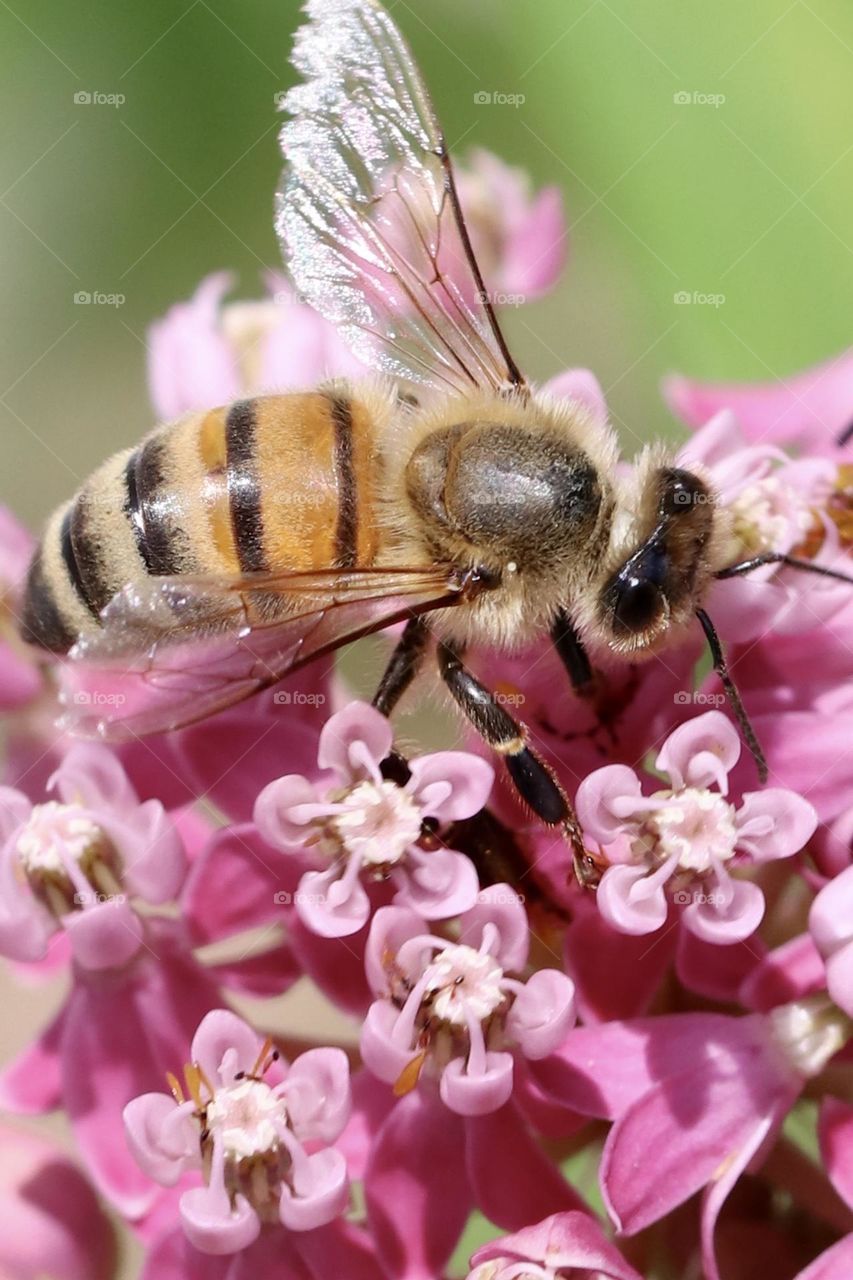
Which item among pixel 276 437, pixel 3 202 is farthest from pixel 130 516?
pixel 3 202

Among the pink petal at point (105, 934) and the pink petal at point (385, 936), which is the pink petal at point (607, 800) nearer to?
the pink petal at point (385, 936)

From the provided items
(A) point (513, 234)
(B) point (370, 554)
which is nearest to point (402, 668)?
(B) point (370, 554)

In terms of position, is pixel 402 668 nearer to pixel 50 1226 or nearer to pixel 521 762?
pixel 521 762

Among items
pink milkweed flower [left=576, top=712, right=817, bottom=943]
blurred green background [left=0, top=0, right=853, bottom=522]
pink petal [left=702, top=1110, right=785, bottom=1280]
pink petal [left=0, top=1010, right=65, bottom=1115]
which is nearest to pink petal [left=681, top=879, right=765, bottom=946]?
pink milkweed flower [left=576, top=712, right=817, bottom=943]

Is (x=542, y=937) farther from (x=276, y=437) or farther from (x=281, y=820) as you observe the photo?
(x=276, y=437)

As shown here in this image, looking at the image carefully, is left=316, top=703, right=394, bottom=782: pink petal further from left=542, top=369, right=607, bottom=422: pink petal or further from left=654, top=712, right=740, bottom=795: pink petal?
left=542, top=369, right=607, bottom=422: pink petal

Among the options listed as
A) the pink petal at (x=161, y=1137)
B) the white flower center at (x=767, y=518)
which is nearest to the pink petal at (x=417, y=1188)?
the pink petal at (x=161, y=1137)
